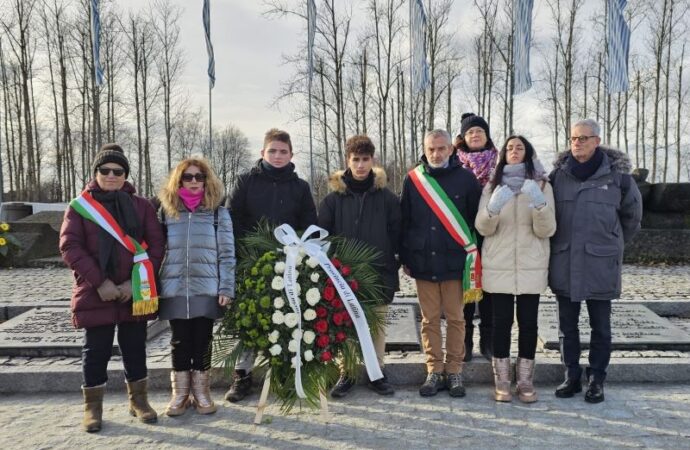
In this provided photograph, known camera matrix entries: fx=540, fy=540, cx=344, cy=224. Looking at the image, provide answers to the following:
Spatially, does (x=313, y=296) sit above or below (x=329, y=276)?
below

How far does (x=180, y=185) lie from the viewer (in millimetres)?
3930

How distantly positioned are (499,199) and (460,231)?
1.30 ft

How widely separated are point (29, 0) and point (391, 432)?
28.1m

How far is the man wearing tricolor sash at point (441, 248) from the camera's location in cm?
413

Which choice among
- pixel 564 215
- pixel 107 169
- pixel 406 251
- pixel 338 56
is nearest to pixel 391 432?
pixel 406 251

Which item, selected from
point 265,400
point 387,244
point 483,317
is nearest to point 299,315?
point 265,400

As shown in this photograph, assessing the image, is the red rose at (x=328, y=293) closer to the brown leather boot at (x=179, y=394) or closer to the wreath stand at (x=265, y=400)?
the wreath stand at (x=265, y=400)

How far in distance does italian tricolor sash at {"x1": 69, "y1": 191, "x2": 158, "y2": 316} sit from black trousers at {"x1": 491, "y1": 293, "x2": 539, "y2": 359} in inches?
99.7

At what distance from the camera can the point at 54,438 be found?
141 inches

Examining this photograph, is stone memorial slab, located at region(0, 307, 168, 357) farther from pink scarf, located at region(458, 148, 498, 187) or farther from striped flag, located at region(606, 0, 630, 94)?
striped flag, located at region(606, 0, 630, 94)

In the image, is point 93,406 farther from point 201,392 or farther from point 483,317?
point 483,317

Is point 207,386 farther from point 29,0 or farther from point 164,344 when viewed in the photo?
point 29,0

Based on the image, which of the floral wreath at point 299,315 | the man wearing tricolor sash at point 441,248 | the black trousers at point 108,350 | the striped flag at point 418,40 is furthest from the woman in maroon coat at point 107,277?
the striped flag at point 418,40

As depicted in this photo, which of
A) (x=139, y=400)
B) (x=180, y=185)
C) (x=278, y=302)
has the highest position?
(x=180, y=185)
